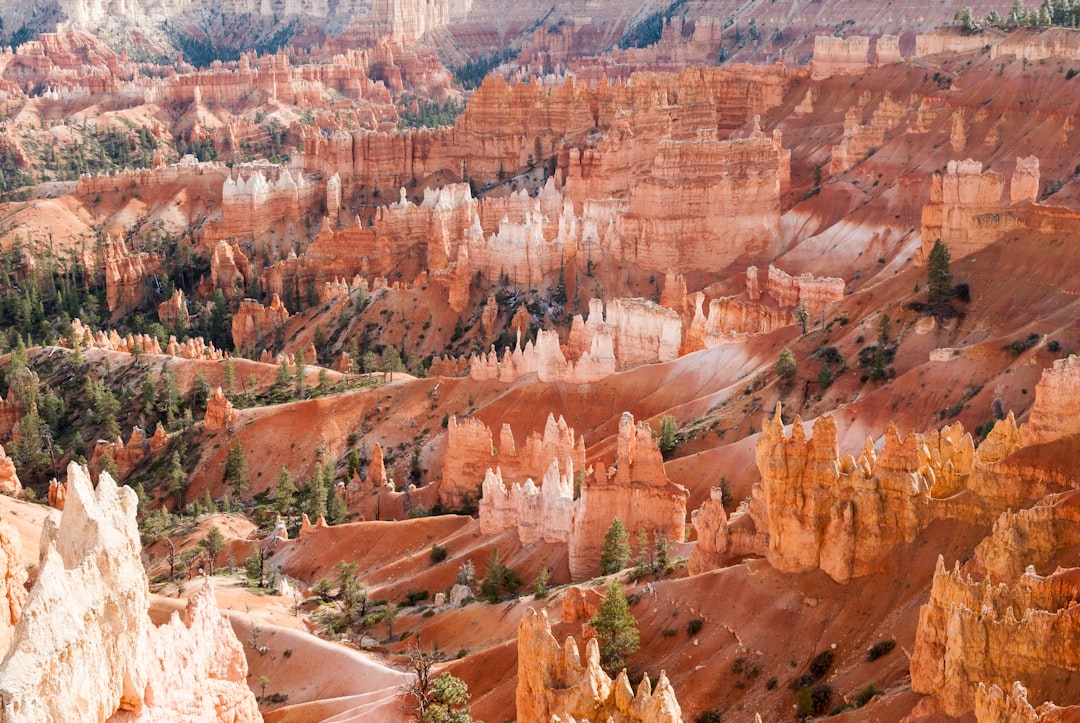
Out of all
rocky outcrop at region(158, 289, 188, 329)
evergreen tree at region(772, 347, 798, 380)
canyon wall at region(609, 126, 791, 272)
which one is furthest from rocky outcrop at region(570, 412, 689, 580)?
rocky outcrop at region(158, 289, 188, 329)

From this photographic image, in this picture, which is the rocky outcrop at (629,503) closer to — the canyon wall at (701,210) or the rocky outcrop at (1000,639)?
the rocky outcrop at (1000,639)

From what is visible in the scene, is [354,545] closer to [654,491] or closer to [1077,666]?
[654,491]

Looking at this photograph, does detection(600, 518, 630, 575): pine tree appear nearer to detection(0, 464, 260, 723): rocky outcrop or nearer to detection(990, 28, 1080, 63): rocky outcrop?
detection(0, 464, 260, 723): rocky outcrop

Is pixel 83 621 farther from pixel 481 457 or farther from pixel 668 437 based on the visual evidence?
pixel 481 457

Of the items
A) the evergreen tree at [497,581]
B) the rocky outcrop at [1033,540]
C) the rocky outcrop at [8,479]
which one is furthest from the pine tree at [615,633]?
the rocky outcrop at [8,479]

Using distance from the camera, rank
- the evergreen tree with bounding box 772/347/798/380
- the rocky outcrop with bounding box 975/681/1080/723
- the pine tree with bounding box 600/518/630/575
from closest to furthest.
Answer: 1. the rocky outcrop with bounding box 975/681/1080/723
2. the pine tree with bounding box 600/518/630/575
3. the evergreen tree with bounding box 772/347/798/380

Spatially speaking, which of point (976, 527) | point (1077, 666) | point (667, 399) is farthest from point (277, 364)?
point (1077, 666)
